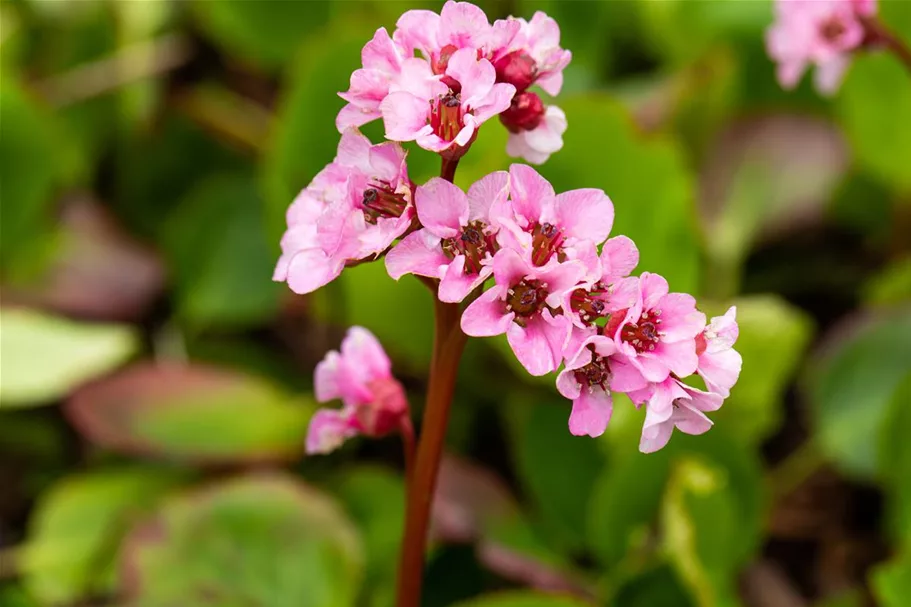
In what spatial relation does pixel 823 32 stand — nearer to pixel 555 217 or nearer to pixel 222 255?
pixel 555 217

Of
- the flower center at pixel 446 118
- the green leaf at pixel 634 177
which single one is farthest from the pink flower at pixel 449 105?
the green leaf at pixel 634 177

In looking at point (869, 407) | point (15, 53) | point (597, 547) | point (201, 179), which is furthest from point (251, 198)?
point (869, 407)

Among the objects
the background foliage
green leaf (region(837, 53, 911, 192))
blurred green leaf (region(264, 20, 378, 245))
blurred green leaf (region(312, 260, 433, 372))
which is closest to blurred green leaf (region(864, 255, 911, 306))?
the background foliage

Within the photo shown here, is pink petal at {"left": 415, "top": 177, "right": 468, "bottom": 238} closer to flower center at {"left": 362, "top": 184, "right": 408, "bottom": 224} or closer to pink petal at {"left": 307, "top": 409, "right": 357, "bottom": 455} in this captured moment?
flower center at {"left": 362, "top": 184, "right": 408, "bottom": 224}

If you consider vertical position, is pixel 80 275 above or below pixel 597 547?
above

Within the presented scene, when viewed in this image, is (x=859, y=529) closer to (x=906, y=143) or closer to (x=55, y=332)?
(x=906, y=143)

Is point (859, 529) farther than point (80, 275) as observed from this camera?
No

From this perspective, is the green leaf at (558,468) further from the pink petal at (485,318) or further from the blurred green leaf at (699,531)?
the pink petal at (485,318)

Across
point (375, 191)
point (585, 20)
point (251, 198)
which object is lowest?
point (251, 198)
